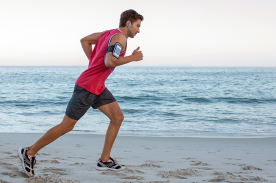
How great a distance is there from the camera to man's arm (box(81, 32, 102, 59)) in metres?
3.02

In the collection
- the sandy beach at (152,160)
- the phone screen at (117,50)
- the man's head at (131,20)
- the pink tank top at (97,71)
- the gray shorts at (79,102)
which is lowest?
the sandy beach at (152,160)

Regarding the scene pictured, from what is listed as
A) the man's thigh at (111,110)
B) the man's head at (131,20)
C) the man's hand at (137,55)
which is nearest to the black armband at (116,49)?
the man's hand at (137,55)

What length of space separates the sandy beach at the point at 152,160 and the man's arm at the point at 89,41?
4.66 ft

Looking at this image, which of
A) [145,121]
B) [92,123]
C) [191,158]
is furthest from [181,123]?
[191,158]

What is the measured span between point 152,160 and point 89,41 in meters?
1.86

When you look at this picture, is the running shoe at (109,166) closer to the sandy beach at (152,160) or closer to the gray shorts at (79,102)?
the sandy beach at (152,160)

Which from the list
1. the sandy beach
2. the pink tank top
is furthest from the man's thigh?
the sandy beach

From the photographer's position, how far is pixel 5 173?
2.80 metres

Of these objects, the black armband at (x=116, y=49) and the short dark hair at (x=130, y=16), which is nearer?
the black armband at (x=116, y=49)

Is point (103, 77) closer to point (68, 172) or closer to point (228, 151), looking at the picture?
point (68, 172)

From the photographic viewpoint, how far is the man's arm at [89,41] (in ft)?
9.90

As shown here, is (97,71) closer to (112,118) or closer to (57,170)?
(112,118)

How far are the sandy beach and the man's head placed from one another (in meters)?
1.61

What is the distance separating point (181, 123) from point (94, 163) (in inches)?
210
